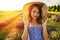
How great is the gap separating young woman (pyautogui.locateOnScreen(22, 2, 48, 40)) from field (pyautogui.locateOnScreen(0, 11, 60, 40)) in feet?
0.14

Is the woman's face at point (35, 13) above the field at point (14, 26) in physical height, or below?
above

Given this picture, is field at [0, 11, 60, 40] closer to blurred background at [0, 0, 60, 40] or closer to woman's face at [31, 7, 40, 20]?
blurred background at [0, 0, 60, 40]

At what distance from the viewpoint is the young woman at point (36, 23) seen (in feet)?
3.75

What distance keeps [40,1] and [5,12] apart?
1.06 ft

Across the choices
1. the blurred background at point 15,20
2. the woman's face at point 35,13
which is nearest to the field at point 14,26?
the blurred background at point 15,20

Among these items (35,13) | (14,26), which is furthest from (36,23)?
(14,26)

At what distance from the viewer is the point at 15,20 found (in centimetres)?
116

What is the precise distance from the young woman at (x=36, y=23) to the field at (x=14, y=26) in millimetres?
43

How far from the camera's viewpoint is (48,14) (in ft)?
3.92

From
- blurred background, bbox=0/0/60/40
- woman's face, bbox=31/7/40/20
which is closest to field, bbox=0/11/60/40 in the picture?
blurred background, bbox=0/0/60/40

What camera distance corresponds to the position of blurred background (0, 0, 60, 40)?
1.13 m

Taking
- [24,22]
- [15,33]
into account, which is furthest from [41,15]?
[15,33]

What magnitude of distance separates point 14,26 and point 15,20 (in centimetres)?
5

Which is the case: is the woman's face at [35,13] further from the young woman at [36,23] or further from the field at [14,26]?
the field at [14,26]
